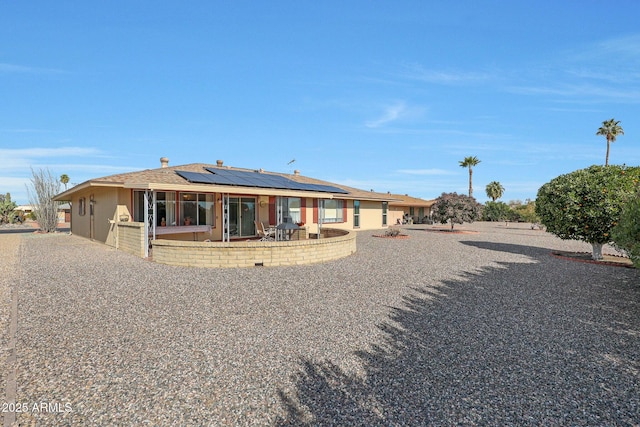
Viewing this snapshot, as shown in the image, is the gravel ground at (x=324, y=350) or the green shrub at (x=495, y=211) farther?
the green shrub at (x=495, y=211)

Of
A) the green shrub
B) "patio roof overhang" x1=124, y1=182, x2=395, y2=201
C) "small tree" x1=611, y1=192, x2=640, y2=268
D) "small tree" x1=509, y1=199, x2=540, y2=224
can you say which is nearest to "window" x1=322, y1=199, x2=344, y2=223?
"patio roof overhang" x1=124, y1=182, x2=395, y2=201

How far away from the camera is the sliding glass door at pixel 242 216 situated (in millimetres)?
16766

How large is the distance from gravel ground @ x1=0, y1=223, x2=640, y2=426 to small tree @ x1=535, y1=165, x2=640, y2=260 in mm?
4458

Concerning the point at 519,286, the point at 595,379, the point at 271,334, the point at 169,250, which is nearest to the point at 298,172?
the point at 169,250

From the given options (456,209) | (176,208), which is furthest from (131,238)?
(456,209)

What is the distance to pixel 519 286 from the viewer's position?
861 centimetres

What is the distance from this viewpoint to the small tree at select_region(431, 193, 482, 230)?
26234 millimetres

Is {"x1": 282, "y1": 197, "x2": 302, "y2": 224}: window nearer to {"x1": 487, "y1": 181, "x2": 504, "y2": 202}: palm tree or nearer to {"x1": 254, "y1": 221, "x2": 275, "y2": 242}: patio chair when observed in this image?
{"x1": 254, "y1": 221, "x2": 275, "y2": 242}: patio chair

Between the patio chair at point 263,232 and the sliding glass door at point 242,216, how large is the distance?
0.30 meters

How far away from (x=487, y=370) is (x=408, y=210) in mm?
37278

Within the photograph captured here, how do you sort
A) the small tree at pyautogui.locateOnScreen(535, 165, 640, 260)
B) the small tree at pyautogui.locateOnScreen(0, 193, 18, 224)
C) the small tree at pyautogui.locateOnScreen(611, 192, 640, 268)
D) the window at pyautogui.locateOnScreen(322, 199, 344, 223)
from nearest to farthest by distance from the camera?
the small tree at pyautogui.locateOnScreen(611, 192, 640, 268) < the small tree at pyautogui.locateOnScreen(535, 165, 640, 260) < the window at pyautogui.locateOnScreen(322, 199, 344, 223) < the small tree at pyautogui.locateOnScreen(0, 193, 18, 224)

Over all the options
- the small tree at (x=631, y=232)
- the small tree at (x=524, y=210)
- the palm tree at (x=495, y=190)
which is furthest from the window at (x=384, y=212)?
the palm tree at (x=495, y=190)

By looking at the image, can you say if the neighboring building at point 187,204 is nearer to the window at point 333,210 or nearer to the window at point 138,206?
the window at point 138,206

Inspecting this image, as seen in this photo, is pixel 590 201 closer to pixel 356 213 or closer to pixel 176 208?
pixel 356 213
